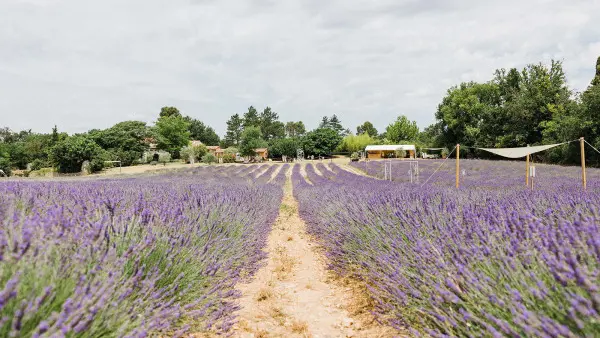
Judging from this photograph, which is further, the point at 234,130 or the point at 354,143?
the point at 234,130

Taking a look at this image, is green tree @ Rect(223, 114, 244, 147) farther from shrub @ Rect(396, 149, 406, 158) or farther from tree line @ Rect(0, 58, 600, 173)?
shrub @ Rect(396, 149, 406, 158)

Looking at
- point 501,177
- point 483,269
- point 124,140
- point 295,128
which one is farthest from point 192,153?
point 295,128

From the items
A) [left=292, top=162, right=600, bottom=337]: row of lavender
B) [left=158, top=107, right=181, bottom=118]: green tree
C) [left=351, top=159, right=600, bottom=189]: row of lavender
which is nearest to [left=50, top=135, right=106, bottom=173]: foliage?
[left=351, top=159, right=600, bottom=189]: row of lavender

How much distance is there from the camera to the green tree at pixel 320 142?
55.3 meters

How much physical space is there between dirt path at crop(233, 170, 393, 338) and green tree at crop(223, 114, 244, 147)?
8004cm

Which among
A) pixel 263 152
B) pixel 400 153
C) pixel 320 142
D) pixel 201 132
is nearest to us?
pixel 400 153

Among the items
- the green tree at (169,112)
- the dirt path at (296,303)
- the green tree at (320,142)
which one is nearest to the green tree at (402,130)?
the green tree at (320,142)

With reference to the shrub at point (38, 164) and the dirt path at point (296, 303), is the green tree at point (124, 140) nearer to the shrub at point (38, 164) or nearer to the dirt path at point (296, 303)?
the shrub at point (38, 164)

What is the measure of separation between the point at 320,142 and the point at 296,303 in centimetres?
5298

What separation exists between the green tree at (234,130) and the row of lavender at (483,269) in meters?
80.9

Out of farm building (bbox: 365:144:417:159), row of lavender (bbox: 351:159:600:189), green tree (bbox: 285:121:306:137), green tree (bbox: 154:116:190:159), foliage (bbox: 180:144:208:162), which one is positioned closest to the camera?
row of lavender (bbox: 351:159:600:189)

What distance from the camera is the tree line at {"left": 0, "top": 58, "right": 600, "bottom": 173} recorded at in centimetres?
2497

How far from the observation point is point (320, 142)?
55.7 m

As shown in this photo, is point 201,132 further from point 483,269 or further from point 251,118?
point 483,269
